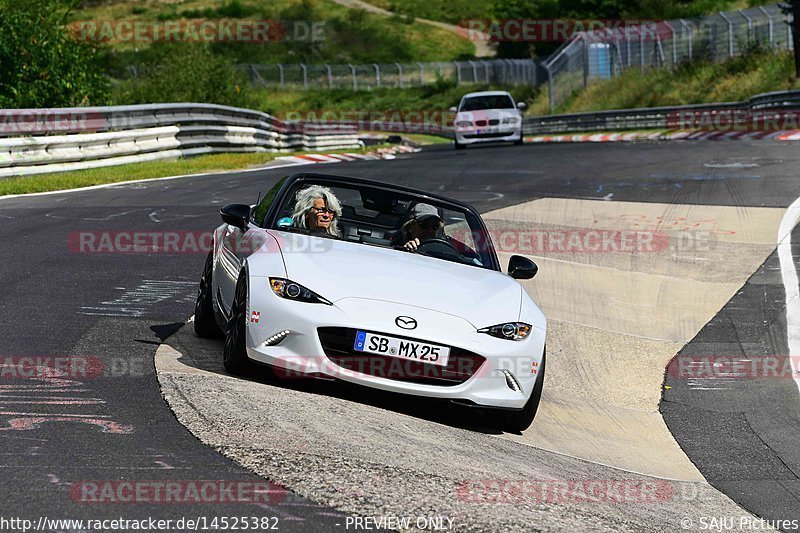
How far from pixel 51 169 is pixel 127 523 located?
16413mm

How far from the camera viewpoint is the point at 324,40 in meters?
95.3

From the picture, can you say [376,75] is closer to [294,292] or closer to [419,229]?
[419,229]

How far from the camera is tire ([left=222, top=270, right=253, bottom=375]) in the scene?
656cm

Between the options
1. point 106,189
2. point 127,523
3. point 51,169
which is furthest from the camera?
point 51,169

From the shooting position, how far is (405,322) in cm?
636

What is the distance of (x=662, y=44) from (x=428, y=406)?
44.2 m

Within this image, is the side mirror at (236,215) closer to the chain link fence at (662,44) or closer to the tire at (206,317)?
the tire at (206,317)

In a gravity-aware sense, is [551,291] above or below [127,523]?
below

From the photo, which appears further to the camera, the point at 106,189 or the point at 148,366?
the point at 106,189

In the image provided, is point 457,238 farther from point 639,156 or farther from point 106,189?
point 639,156

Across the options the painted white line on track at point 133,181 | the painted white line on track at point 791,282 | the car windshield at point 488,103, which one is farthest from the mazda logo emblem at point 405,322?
the car windshield at point 488,103

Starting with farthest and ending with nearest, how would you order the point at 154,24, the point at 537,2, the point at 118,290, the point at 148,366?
the point at 154,24, the point at 537,2, the point at 118,290, the point at 148,366

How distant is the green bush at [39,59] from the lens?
24.9 meters

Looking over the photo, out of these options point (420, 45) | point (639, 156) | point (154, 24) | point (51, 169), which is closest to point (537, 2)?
point (420, 45)
